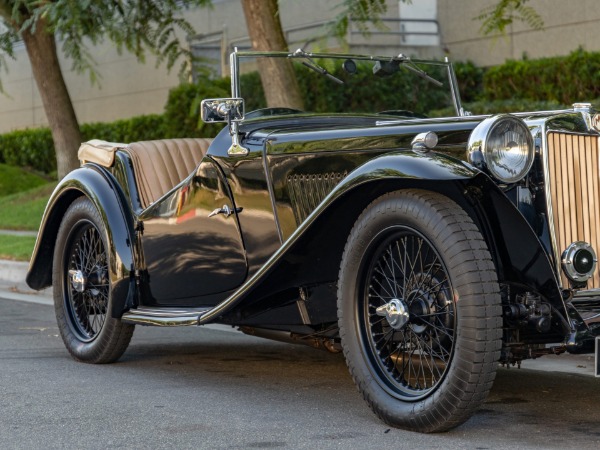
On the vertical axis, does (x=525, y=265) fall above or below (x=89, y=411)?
above

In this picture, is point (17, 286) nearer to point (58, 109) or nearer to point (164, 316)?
point (58, 109)

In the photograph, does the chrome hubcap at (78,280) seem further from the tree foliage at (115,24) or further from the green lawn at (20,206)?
the green lawn at (20,206)

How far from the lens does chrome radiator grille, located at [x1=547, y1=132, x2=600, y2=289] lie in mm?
4207

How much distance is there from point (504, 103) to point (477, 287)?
A: 28.2 feet

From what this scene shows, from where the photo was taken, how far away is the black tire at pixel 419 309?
388 centimetres

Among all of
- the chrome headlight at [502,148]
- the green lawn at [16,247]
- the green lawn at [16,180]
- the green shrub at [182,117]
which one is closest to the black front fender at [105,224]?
the chrome headlight at [502,148]

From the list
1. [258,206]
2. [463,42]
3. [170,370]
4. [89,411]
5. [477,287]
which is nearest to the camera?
[477,287]

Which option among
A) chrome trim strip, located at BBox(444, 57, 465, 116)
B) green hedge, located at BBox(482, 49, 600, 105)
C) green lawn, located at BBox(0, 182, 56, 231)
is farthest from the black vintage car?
green lawn, located at BBox(0, 182, 56, 231)

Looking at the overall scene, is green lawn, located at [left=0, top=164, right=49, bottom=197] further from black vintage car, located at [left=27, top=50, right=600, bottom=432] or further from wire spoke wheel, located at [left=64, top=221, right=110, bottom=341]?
black vintage car, located at [left=27, top=50, right=600, bottom=432]

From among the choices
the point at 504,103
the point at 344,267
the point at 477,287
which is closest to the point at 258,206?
the point at 344,267

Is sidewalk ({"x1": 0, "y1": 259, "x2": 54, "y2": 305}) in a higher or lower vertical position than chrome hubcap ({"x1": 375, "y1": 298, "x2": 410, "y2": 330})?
lower

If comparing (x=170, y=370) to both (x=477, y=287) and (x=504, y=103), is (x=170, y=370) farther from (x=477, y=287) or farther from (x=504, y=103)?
Result: (x=504, y=103)

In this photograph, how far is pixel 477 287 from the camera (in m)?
3.87

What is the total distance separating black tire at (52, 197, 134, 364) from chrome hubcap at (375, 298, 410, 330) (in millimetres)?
2121
